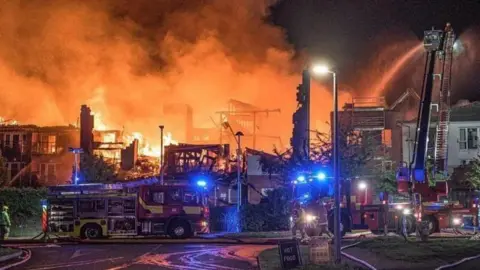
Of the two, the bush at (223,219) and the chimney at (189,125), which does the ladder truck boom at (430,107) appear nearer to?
the bush at (223,219)

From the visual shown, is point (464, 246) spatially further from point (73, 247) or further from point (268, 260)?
point (73, 247)

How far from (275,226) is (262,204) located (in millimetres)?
1362

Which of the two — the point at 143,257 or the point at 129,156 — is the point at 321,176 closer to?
the point at 143,257

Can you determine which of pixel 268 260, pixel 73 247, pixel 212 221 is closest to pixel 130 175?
pixel 212 221

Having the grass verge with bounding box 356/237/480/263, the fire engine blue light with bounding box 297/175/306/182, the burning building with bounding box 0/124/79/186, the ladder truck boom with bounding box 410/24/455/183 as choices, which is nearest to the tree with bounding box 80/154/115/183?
the burning building with bounding box 0/124/79/186

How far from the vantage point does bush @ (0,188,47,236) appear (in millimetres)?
36219

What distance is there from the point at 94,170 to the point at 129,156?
11880 millimetres

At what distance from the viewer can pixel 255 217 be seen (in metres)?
34.5

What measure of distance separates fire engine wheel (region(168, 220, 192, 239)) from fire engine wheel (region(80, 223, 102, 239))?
3333 millimetres

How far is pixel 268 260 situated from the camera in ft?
60.7

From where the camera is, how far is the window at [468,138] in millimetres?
51625

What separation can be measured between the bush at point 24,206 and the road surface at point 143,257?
10375 mm

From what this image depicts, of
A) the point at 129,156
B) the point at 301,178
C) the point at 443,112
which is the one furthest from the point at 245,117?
the point at 301,178

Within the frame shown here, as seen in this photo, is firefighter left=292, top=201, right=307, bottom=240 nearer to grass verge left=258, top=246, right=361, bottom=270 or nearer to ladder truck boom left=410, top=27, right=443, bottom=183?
grass verge left=258, top=246, right=361, bottom=270
